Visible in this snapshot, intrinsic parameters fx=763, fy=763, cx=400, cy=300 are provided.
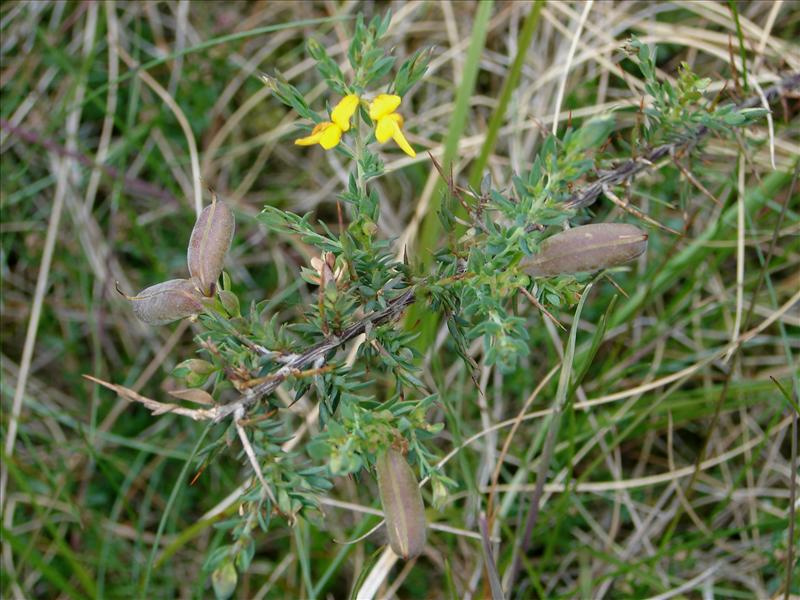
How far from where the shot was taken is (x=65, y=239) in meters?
2.25

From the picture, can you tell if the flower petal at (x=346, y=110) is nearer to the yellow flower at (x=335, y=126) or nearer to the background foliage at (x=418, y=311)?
the yellow flower at (x=335, y=126)

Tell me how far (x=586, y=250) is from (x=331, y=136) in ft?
1.25

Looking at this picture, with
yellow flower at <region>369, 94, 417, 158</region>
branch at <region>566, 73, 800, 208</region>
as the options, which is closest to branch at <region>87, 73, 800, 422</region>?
branch at <region>566, 73, 800, 208</region>

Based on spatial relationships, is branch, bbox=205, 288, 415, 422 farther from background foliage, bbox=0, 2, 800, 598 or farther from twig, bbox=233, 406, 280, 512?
background foliage, bbox=0, 2, 800, 598

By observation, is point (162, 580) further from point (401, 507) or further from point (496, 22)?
point (496, 22)

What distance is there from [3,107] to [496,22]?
1473 millimetres

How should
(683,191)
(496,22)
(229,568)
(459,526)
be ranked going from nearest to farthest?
(229,568)
(683,191)
(459,526)
(496,22)

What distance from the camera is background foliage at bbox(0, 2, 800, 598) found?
1.76 metres

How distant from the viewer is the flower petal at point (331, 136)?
106cm

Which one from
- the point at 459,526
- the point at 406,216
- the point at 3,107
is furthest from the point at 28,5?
the point at 459,526

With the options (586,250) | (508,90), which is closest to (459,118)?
(508,90)

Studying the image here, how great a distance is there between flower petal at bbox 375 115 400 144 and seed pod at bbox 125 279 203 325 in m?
0.33

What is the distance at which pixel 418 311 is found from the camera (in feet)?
4.95

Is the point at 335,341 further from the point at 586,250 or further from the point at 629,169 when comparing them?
the point at 629,169
